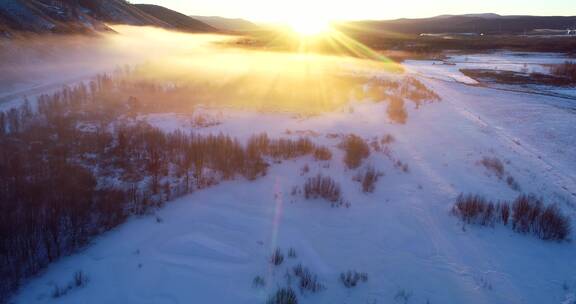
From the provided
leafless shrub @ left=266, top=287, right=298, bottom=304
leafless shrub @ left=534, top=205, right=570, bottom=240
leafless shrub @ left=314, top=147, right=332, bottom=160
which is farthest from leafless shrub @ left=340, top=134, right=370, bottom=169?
leafless shrub @ left=266, top=287, right=298, bottom=304

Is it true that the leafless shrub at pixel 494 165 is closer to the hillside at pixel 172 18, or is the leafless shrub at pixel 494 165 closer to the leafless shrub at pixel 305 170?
the leafless shrub at pixel 305 170

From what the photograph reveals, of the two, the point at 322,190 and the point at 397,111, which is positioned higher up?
the point at 397,111

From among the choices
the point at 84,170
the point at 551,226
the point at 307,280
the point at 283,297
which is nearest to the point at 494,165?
the point at 551,226

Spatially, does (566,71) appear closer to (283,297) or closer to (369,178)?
(369,178)

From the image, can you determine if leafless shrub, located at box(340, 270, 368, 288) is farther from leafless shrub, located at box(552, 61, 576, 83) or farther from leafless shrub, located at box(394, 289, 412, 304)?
leafless shrub, located at box(552, 61, 576, 83)

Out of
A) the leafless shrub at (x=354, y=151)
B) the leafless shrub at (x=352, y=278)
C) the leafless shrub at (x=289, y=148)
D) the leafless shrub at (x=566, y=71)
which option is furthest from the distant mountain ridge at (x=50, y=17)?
the leafless shrub at (x=566, y=71)

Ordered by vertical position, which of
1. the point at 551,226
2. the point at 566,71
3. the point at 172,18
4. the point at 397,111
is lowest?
the point at 551,226
